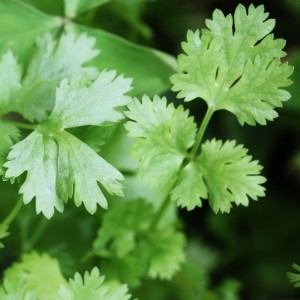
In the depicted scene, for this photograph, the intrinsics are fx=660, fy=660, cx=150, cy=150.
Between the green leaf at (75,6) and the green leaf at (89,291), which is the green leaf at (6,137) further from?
the green leaf at (75,6)

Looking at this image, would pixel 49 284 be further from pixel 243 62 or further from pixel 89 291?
pixel 243 62

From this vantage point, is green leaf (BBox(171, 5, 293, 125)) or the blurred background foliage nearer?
green leaf (BBox(171, 5, 293, 125))

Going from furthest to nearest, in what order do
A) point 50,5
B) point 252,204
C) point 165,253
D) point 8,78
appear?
point 252,204 < point 50,5 < point 165,253 < point 8,78

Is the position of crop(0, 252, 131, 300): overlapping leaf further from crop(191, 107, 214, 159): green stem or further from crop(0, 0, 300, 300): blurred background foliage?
crop(0, 0, 300, 300): blurred background foliage

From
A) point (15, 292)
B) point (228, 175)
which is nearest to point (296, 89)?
point (228, 175)

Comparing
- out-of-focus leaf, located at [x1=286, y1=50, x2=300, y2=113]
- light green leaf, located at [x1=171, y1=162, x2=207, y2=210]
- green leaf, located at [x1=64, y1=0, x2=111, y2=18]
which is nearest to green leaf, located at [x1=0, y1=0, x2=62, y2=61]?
green leaf, located at [x1=64, y1=0, x2=111, y2=18]

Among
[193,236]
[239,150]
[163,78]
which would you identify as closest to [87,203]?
[239,150]

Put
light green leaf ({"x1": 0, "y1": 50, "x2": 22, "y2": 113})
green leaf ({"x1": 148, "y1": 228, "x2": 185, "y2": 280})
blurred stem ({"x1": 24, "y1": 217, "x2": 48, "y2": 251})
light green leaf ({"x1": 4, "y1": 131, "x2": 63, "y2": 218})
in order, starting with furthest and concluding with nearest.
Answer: blurred stem ({"x1": 24, "y1": 217, "x2": 48, "y2": 251})
green leaf ({"x1": 148, "y1": 228, "x2": 185, "y2": 280})
light green leaf ({"x1": 0, "y1": 50, "x2": 22, "y2": 113})
light green leaf ({"x1": 4, "y1": 131, "x2": 63, "y2": 218})
